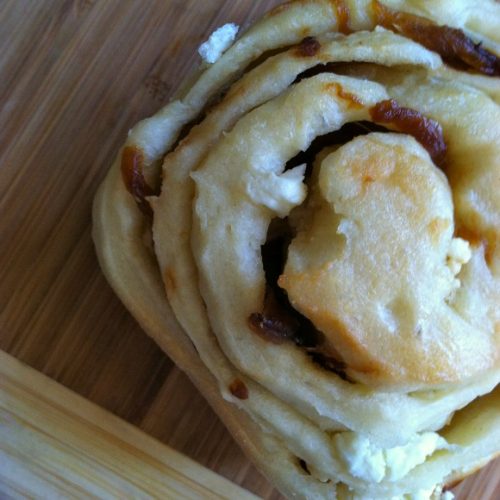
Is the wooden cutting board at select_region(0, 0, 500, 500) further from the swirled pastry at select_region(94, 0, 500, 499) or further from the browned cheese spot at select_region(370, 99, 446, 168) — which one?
the browned cheese spot at select_region(370, 99, 446, 168)

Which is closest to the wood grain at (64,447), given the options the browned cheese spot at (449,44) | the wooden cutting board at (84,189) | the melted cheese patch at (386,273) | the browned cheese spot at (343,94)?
the wooden cutting board at (84,189)

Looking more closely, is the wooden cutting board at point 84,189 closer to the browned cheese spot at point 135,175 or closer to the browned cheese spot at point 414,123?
the browned cheese spot at point 135,175

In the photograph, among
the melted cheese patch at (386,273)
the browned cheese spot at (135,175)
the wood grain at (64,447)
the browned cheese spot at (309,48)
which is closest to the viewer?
the melted cheese patch at (386,273)

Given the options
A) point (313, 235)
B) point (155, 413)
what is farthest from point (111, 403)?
point (313, 235)

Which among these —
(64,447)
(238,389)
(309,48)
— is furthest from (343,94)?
(64,447)

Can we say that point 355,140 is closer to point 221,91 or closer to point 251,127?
point 251,127

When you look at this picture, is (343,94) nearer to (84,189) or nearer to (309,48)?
(309,48)
